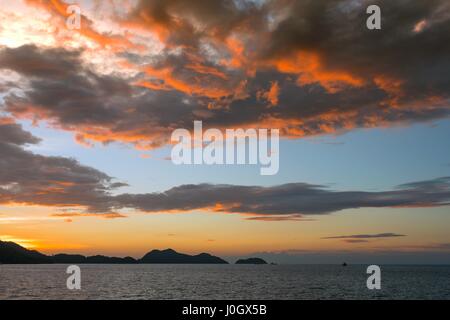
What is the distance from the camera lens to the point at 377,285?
12269cm
